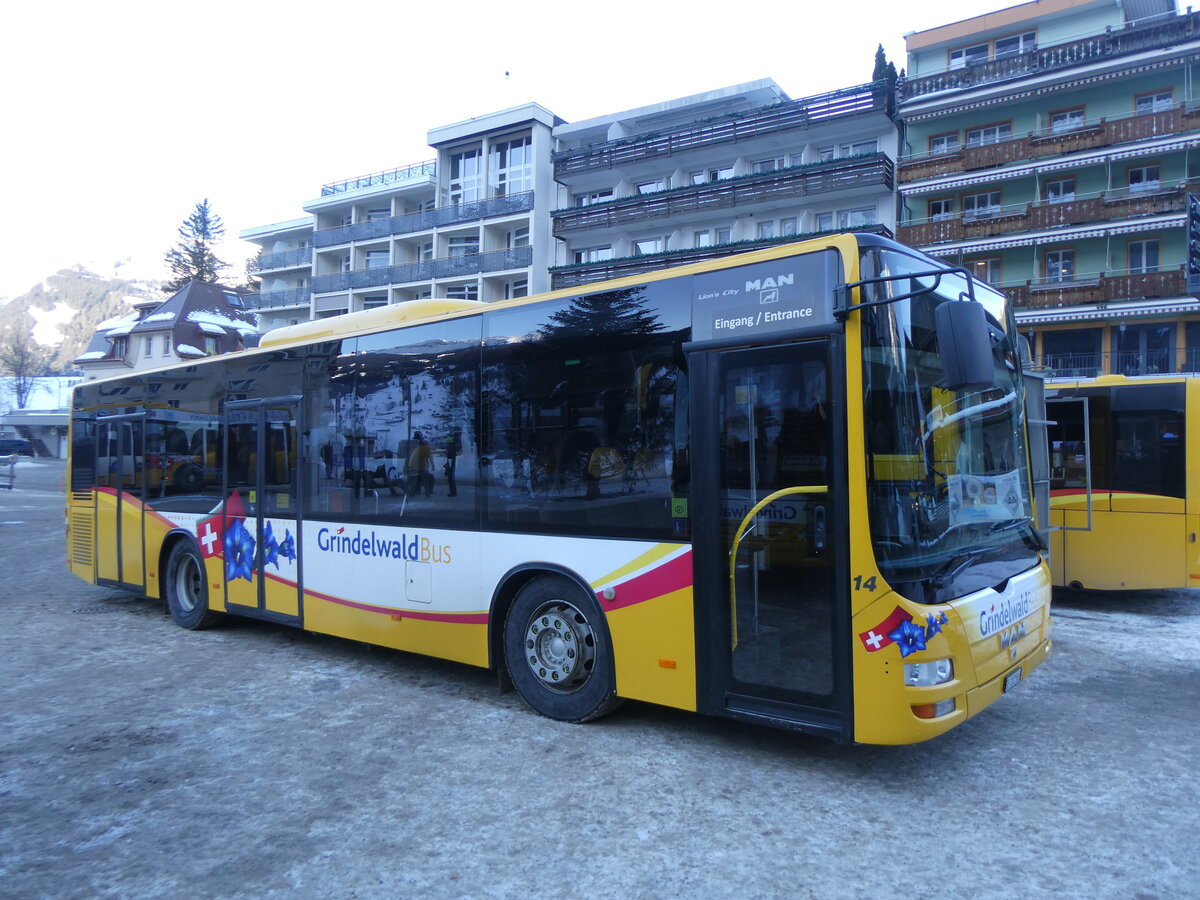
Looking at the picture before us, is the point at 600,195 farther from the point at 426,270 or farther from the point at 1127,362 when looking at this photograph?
the point at 1127,362

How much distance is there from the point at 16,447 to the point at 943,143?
7538 cm

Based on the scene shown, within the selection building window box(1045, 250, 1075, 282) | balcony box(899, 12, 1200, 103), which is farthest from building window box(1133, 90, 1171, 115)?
building window box(1045, 250, 1075, 282)

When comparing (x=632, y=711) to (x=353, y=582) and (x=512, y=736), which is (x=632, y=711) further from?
(x=353, y=582)

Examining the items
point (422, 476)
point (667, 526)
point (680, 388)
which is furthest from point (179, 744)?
point (680, 388)

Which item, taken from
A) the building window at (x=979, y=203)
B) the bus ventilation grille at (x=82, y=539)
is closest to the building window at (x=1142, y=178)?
the building window at (x=979, y=203)

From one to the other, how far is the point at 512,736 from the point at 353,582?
2.55 metres

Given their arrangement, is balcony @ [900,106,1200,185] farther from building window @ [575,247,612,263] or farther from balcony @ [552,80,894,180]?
building window @ [575,247,612,263]

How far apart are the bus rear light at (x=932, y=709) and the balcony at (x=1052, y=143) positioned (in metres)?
32.2

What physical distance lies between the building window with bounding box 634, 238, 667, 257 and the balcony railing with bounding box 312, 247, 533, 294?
6.55 metres

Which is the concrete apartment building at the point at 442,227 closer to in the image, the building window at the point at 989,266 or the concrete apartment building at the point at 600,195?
the concrete apartment building at the point at 600,195

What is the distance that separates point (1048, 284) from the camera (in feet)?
102

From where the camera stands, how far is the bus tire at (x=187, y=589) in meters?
9.13

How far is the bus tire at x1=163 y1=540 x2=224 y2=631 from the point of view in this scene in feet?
30.0

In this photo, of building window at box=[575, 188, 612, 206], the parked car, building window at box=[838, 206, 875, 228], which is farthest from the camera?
the parked car
